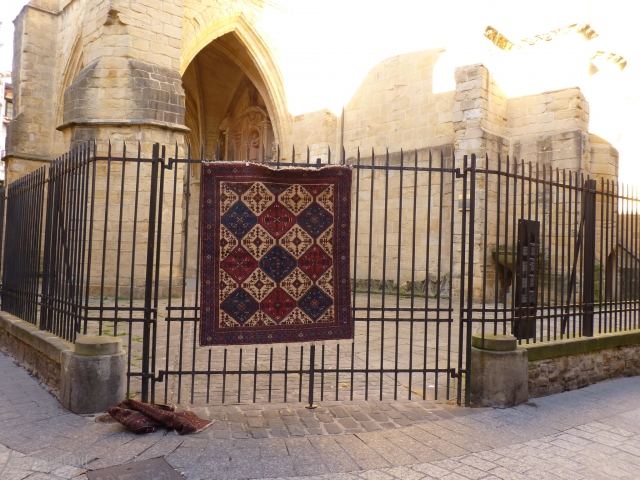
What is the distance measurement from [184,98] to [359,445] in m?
9.31

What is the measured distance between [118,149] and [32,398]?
275 inches

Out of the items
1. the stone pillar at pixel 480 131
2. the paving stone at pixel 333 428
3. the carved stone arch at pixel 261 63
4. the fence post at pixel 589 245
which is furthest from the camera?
the carved stone arch at pixel 261 63

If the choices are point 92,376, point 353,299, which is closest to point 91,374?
point 92,376

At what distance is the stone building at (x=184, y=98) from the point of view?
399 inches

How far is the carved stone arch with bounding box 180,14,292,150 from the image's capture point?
1332cm

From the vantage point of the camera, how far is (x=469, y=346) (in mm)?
4156

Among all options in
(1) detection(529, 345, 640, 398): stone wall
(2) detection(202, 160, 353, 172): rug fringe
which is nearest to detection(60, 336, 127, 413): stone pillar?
(2) detection(202, 160, 353, 172): rug fringe

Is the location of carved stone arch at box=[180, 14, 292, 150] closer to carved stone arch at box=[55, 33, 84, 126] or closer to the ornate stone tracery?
the ornate stone tracery

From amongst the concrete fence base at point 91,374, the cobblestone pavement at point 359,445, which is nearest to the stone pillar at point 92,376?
the concrete fence base at point 91,374

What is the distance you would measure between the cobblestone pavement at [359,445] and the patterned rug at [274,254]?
0.67 m

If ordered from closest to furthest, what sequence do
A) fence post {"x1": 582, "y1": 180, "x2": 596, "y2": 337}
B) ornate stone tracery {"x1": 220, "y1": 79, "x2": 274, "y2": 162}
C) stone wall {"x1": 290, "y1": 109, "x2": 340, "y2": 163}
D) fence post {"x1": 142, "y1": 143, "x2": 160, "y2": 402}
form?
fence post {"x1": 142, "y1": 143, "x2": 160, "y2": 402}
fence post {"x1": 582, "y1": 180, "x2": 596, "y2": 337}
stone wall {"x1": 290, "y1": 109, "x2": 340, "y2": 163}
ornate stone tracery {"x1": 220, "y1": 79, "x2": 274, "y2": 162}

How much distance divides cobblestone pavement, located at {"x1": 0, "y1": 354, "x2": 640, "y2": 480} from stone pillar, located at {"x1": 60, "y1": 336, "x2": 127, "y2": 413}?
12 cm

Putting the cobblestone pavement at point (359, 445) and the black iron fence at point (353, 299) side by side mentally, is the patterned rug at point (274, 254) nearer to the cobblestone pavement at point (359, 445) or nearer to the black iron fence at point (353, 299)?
the black iron fence at point (353, 299)

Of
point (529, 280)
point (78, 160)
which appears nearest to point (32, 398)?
point (78, 160)
